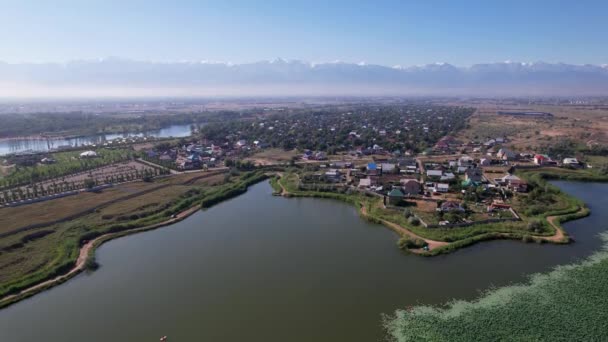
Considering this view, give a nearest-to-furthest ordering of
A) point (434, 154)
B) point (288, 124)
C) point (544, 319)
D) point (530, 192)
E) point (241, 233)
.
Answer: point (544, 319) < point (241, 233) < point (530, 192) < point (434, 154) < point (288, 124)

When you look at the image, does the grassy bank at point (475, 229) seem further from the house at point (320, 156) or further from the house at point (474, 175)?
the house at point (320, 156)

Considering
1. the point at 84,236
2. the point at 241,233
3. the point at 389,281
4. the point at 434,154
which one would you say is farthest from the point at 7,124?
the point at 389,281

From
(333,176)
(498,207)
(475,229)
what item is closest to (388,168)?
(333,176)

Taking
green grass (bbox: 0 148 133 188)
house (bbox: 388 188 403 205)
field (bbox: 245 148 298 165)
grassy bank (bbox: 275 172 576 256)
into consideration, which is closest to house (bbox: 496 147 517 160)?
grassy bank (bbox: 275 172 576 256)

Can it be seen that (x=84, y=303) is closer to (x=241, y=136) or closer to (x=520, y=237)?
(x=520, y=237)

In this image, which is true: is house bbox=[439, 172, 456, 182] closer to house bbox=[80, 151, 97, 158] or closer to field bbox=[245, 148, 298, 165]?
field bbox=[245, 148, 298, 165]

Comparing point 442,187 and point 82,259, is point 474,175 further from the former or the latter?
point 82,259

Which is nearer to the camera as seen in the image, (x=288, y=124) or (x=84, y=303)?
(x=84, y=303)
